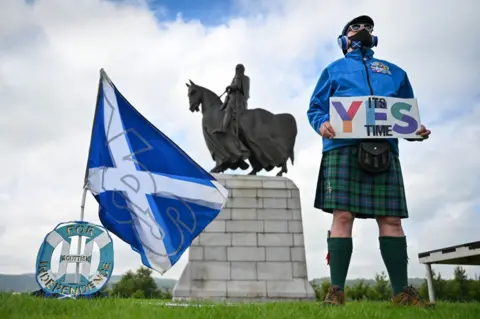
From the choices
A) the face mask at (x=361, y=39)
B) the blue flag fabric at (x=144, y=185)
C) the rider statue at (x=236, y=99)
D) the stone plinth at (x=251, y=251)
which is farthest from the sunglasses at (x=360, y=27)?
the rider statue at (x=236, y=99)

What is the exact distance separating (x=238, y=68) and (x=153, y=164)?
714 cm

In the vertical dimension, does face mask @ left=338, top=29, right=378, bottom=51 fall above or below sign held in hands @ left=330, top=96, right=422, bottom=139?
above

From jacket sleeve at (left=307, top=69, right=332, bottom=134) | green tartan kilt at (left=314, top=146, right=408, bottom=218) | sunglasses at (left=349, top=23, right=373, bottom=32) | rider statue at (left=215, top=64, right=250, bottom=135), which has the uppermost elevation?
rider statue at (left=215, top=64, right=250, bottom=135)

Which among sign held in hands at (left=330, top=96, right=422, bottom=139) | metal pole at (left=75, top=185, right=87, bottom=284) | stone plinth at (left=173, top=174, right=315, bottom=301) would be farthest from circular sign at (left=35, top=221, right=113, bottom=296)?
stone plinth at (left=173, top=174, right=315, bottom=301)

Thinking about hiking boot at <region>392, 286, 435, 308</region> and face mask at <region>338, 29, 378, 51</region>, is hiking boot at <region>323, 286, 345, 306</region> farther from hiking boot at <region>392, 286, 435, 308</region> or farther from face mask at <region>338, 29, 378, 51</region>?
face mask at <region>338, 29, 378, 51</region>

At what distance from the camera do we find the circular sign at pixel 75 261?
3.83 m

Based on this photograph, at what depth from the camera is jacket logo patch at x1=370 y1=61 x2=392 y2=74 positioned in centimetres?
374

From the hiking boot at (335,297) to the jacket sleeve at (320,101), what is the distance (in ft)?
4.12

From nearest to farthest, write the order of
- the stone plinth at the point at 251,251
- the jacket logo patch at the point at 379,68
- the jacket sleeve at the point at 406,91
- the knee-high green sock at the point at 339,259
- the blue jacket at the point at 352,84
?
the knee-high green sock at the point at 339,259 → the blue jacket at the point at 352,84 → the jacket logo patch at the point at 379,68 → the jacket sleeve at the point at 406,91 → the stone plinth at the point at 251,251

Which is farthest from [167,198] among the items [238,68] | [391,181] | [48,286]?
[238,68]

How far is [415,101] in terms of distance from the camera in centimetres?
361

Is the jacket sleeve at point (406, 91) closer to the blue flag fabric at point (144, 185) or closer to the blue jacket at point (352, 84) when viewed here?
the blue jacket at point (352, 84)

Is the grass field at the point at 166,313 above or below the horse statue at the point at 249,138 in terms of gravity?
below

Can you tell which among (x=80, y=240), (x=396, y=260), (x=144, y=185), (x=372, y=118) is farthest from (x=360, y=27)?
(x=80, y=240)
